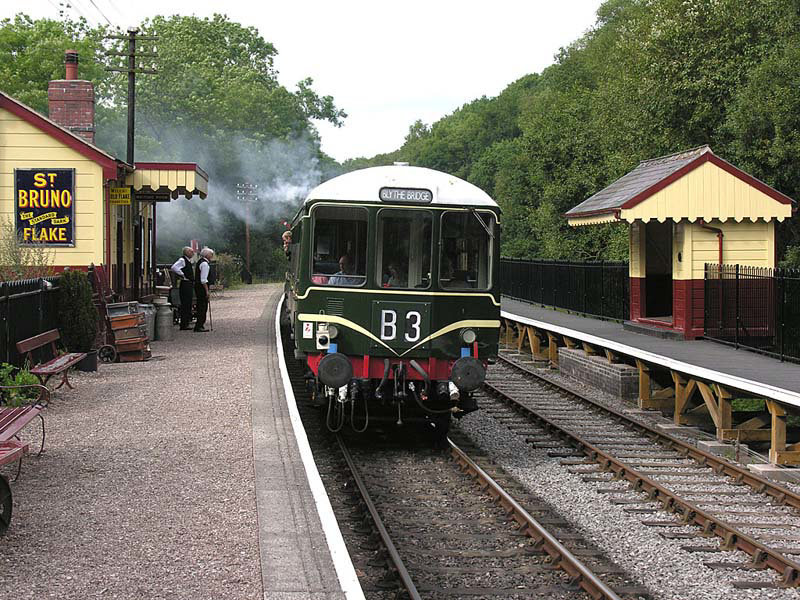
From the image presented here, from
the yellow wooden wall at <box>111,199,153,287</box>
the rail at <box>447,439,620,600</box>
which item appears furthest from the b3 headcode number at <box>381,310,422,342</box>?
the yellow wooden wall at <box>111,199,153,287</box>

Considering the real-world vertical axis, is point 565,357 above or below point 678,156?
below

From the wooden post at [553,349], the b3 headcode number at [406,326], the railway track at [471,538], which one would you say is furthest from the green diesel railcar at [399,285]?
the wooden post at [553,349]

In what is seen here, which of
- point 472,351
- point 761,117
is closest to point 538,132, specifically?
point 761,117

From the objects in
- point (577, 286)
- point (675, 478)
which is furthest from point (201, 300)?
point (675, 478)

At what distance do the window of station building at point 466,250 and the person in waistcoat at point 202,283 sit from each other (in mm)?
11934

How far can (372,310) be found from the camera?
36.5 ft

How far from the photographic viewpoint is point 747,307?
16.0 metres

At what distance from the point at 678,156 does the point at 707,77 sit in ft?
41.5

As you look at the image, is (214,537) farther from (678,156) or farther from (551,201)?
(551,201)

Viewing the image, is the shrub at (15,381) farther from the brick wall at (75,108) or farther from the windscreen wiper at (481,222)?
the brick wall at (75,108)

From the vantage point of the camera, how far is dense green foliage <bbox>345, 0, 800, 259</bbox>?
2719 cm

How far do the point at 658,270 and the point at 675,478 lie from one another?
9.47 metres

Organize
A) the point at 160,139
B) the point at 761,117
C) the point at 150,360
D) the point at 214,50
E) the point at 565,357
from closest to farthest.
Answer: the point at 150,360 < the point at 565,357 < the point at 761,117 < the point at 160,139 < the point at 214,50

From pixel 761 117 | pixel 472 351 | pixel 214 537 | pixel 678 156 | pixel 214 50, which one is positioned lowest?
pixel 214 537
